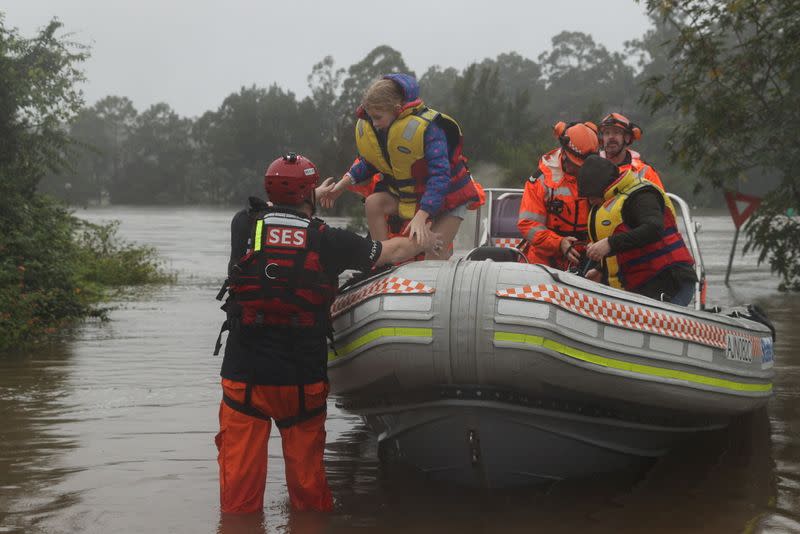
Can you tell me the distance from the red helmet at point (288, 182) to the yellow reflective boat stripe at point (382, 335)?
68cm

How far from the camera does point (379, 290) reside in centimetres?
535

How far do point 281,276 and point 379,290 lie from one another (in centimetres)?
52

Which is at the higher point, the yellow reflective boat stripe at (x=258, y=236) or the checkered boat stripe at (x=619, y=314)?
the yellow reflective boat stripe at (x=258, y=236)

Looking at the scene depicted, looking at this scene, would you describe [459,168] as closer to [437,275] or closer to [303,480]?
[437,275]

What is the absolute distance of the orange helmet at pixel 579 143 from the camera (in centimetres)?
647

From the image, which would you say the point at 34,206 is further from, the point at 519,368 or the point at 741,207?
the point at 741,207

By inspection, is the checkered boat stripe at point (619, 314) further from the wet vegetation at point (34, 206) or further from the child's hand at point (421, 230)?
the wet vegetation at point (34, 206)

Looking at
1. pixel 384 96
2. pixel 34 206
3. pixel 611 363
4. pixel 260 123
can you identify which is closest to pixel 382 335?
pixel 611 363

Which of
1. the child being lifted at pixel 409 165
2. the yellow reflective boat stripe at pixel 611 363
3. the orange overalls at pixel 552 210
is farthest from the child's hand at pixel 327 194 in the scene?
the yellow reflective boat stripe at pixel 611 363

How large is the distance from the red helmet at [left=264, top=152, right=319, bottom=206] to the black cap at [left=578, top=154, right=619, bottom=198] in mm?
1534

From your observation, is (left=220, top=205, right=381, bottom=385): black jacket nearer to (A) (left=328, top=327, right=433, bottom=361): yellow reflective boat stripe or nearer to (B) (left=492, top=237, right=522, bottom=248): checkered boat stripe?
(A) (left=328, top=327, right=433, bottom=361): yellow reflective boat stripe

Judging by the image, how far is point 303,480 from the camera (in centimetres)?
531

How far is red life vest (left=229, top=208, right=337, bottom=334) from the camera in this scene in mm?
5047

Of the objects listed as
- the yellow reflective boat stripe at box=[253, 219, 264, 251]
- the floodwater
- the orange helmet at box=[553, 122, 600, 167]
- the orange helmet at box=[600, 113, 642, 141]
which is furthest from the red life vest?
the orange helmet at box=[600, 113, 642, 141]
